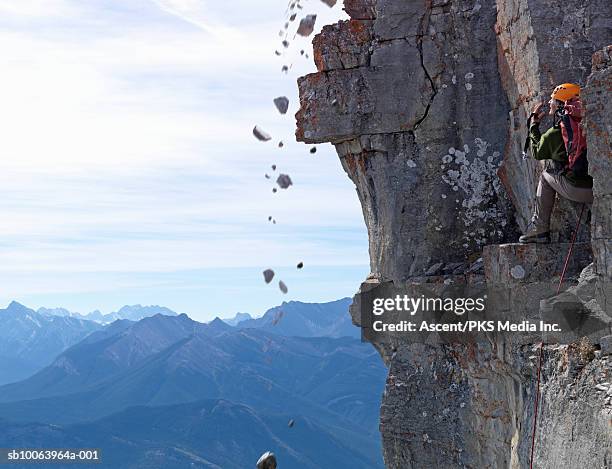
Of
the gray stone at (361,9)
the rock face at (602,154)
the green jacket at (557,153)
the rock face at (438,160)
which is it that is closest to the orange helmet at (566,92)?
the green jacket at (557,153)

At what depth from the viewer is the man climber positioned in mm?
13617

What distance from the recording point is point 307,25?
18891 millimetres

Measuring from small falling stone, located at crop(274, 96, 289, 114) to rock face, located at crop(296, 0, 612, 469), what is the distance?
0.72 metres

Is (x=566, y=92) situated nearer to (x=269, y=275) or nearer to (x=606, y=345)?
(x=606, y=345)

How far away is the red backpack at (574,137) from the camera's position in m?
13.5

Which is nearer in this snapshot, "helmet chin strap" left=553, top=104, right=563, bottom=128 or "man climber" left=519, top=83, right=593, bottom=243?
"man climber" left=519, top=83, right=593, bottom=243

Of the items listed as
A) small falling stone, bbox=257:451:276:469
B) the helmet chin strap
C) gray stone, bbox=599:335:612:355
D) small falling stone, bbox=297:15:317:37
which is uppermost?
small falling stone, bbox=297:15:317:37

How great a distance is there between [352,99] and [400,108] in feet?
3.40

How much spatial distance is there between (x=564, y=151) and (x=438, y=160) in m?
5.39

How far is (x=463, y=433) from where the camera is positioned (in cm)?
1870

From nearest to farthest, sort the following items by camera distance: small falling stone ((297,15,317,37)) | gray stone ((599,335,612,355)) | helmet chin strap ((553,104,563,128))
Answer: gray stone ((599,335,612,355))
helmet chin strap ((553,104,563,128))
small falling stone ((297,15,317,37))

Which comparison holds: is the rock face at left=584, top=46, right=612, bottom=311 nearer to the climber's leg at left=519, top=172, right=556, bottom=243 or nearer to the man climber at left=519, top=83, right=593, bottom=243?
the man climber at left=519, top=83, right=593, bottom=243

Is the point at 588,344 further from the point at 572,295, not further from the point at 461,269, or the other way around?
the point at 461,269

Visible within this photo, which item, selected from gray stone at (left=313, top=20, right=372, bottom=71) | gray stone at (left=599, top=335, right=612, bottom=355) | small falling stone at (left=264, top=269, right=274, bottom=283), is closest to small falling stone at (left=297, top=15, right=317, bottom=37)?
gray stone at (left=313, top=20, right=372, bottom=71)
